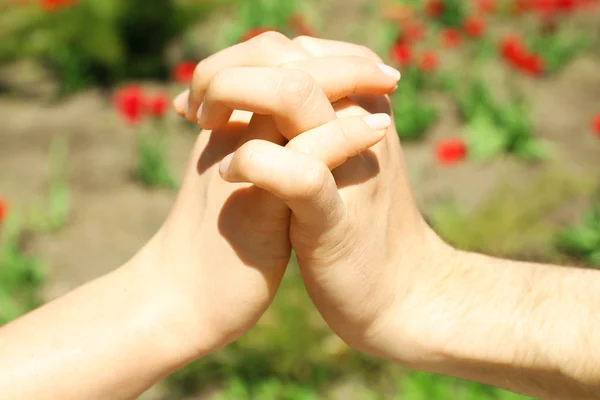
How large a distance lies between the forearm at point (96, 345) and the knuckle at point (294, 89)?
0.48m

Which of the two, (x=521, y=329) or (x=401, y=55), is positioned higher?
(x=521, y=329)

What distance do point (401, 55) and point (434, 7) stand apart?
3.00 ft

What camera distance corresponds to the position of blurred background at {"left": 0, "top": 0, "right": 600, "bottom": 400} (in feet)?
8.00

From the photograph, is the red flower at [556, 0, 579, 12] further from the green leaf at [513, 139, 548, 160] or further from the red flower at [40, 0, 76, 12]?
the red flower at [40, 0, 76, 12]

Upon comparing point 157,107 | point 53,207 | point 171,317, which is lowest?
point 53,207

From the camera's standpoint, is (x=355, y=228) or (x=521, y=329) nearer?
(x=355, y=228)

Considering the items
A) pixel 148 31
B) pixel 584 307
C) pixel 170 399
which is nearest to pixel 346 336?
pixel 584 307

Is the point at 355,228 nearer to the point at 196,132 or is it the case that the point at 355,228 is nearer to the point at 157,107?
the point at 157,107

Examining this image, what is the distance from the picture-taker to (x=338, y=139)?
3.74ft

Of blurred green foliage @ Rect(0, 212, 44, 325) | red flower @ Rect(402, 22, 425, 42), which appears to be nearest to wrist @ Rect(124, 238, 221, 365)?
blurred green foliage @ Rect(0, 212, 44, 325)

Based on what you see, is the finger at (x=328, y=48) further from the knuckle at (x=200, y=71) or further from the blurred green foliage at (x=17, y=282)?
the blurred green foliage at (x=17, y=282)

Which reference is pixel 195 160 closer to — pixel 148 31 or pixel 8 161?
A: pixel 8 161

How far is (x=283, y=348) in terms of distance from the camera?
2420 mm

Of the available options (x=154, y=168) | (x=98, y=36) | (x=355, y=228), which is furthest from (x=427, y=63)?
(x=355, y=228)
